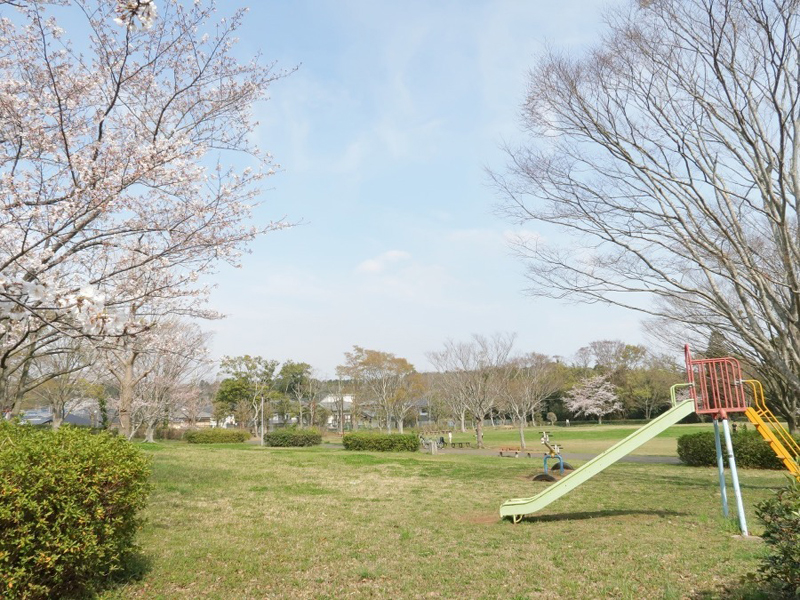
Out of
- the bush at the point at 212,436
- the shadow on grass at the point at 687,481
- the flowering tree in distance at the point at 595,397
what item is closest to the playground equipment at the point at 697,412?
the shadow on grass at the point at 687,481

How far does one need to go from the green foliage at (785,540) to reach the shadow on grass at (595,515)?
421 centimetres

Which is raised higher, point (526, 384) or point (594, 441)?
point (526, 384)

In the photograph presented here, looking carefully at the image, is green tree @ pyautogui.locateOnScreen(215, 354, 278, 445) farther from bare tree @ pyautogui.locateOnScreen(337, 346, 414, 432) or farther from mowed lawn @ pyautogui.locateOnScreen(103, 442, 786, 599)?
mowed lawn @ pyautogui.locateOnScreen(103, 442, 786, 599)

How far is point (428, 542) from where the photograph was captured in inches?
242

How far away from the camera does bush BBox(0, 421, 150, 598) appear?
331 centimetres

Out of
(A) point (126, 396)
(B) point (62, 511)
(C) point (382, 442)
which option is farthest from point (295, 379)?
(B) point (62, 511)

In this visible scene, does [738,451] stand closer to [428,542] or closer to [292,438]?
[428,542]

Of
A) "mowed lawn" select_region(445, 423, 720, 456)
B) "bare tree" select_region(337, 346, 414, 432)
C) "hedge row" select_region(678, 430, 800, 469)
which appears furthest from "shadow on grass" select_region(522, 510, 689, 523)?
"bare tree" select_region(337, 346, 414, 432)

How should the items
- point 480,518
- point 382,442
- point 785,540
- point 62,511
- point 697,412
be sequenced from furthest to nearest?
point 382,442 → point 480,518 → point 697,412 → point 62,511 → point 785,540

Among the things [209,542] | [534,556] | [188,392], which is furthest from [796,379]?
[188,392]

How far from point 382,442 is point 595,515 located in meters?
17.0

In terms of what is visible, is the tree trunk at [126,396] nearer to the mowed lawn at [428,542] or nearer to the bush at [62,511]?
the mowed lawn at [428,542]

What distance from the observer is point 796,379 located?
28.1 feet

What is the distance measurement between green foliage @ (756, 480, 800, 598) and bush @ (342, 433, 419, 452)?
21169 millimetres
